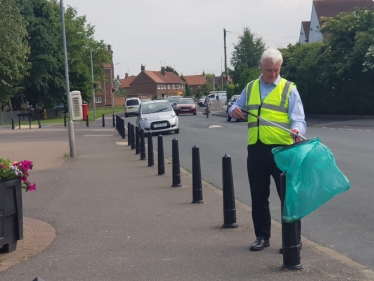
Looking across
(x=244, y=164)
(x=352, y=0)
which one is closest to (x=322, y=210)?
(x=244, y=164)

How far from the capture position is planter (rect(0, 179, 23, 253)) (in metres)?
6.38

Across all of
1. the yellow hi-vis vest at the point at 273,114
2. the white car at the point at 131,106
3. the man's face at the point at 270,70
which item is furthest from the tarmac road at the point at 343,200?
the white car at the point at 131,106

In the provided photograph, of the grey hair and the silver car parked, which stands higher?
the grey hair

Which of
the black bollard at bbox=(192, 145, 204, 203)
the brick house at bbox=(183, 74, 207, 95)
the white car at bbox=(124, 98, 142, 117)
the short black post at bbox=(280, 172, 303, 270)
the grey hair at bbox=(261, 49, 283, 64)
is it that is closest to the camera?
the short black post at bbox=(280, 172, 303, 270)

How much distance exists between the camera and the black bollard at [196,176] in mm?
9047

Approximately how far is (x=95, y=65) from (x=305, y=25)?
1288 inches

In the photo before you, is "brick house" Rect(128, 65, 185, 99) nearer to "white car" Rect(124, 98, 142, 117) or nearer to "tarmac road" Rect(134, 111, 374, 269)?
"white car" Rect(124, 98, 142, 117)

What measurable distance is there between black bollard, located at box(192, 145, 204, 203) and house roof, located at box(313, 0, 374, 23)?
69.0 m

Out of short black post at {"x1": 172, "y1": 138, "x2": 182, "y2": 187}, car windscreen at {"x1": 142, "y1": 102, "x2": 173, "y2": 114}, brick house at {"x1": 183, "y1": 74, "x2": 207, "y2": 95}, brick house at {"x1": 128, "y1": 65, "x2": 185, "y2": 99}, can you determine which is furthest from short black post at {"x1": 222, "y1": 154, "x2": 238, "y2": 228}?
brick house at {"x1": 183, "y1": 74, "x2": 207, "y2": 95}

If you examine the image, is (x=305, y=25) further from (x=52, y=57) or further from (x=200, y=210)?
(x=200, y=210)

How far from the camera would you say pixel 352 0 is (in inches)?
3004

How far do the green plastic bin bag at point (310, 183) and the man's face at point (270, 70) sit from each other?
1.01 metres

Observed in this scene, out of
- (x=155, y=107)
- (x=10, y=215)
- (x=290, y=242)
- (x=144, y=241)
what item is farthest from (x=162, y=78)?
(x=290, y=242)

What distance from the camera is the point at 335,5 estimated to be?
7550 centimetres
